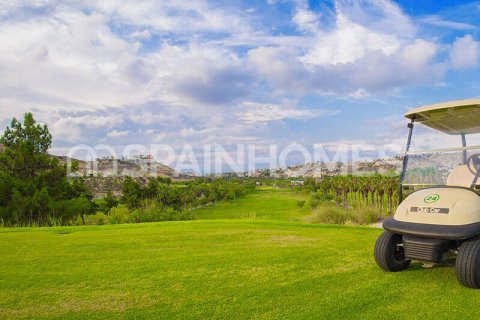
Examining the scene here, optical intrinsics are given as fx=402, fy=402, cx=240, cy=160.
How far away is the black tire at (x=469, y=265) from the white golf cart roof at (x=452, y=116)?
68.0 inches

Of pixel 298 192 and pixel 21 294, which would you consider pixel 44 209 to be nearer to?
pixel 21 294

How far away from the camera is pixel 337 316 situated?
11.8ft

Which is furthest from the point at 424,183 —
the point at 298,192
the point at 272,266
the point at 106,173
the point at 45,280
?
the point at 298,192

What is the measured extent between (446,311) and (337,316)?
1.06m

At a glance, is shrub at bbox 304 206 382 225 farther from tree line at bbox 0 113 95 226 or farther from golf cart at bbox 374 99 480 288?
golf cart at bbox 374 99 480 288

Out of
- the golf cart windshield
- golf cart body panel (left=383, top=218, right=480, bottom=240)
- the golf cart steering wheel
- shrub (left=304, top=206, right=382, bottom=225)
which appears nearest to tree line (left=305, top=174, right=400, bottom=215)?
shrub (left=304, top=206, right=382, bottom=225)

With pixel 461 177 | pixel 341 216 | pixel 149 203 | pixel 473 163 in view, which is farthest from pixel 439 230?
pixel 149 203

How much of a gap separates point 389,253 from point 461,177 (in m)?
1.47

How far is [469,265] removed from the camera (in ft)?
14.0

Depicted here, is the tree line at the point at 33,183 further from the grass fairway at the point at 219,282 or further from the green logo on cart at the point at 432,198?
the green logo on cart at the point at 432,198

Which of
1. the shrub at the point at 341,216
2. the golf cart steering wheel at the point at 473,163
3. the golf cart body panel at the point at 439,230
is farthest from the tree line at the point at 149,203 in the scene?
the golf cart body panel at the point at 439,230

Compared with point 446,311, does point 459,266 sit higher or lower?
higher

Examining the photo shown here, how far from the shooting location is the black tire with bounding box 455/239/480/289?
426cm

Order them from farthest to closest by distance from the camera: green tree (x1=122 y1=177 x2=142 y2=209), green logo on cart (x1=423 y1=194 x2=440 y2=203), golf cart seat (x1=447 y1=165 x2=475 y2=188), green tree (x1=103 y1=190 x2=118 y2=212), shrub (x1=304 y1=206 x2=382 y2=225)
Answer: green tree (x1=122 y1=177 x2=142 y2=209) < green tree (x1=103 y1=190 x2=118 y2=212) < shrub (x1=304 y1=206 x2=382 y2=225) < golf cart seat (x1=447 y1=165 x2=475 y2=188) < green logo on cart (x1=423 y1=194 x2=440 y2=203)
